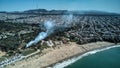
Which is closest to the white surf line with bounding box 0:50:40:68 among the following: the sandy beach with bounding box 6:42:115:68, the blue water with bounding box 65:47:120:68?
the sandy beach with bounding box 6:42:115:68

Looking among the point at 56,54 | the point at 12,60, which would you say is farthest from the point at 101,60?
the point at 12,60

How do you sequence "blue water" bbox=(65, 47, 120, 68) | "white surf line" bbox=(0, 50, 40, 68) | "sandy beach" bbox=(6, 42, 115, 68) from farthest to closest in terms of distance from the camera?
1. "blue water" bbox=(65, 47, 120, 68)
2. "sandy beach" bbox=(6, 42, 115, 68)
3. "white surf line" bbox=(0, 50, 40, 68)

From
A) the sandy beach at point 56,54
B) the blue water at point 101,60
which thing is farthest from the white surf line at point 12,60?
the blue water at point 101,60

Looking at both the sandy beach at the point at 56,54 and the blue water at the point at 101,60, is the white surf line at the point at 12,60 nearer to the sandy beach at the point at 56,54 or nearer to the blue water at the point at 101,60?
the sandy beach at the point at 56,54

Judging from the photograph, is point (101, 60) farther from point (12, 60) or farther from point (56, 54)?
point (12, 60)

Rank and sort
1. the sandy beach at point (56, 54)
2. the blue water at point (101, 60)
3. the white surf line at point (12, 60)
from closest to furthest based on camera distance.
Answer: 1. the white surf line at point (12, 60)
2. the sandy beach at point (56, 54)
3. the blue water at point (101, 60)

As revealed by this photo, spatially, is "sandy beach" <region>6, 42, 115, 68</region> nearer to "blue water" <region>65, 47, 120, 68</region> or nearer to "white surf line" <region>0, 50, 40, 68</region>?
"white surf line" <region>0, 50, 40, 68</region>
